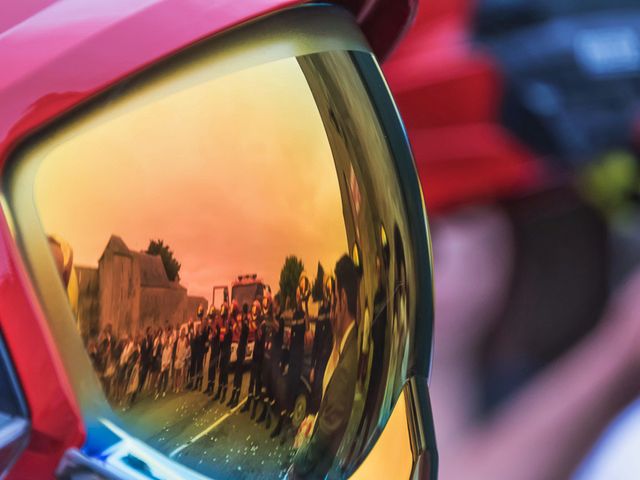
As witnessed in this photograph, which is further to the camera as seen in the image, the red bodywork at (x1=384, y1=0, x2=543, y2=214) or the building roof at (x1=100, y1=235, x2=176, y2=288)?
the red bodywork at (x1=384, y1=0, x2=543, y2=214)

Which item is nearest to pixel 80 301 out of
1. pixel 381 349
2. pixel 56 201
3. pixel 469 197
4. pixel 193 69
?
pixel 56 201

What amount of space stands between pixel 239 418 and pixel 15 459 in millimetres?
149

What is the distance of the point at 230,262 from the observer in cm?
55

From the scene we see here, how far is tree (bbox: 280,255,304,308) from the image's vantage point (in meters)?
0.58

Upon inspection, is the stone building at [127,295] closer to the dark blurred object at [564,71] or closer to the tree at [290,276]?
the tree at [290,276]

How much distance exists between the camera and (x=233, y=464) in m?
0.59

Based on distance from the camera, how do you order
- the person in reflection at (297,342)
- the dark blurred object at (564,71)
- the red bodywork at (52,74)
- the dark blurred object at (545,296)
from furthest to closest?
the dark blurred object at (545,296) < the dark blurred object at (564,71) < the person in reflection at (297,342) < the red bodywork at (52,74)

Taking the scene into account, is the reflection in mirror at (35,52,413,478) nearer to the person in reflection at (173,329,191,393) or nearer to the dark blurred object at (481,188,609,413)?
the person in reflection at (173,329,191,393)

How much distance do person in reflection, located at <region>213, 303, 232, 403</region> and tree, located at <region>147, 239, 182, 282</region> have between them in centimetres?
4

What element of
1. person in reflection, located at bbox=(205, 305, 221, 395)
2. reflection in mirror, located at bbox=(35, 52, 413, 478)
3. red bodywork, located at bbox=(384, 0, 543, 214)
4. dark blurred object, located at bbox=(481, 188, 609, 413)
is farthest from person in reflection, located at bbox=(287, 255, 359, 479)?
Answer: dark blurred object, located at bbox=(481, 188, 609, 413)

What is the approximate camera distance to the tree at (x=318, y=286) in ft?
1.97

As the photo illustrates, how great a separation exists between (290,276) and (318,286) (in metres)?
0.03

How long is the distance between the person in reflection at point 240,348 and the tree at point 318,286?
6cm

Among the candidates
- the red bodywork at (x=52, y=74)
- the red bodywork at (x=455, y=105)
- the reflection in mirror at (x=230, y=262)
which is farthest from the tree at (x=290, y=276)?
the red bodywork at (x=455, y=105)
